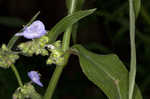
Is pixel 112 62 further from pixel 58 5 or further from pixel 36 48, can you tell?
pixel 58 5

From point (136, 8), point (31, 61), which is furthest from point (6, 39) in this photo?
point (136, 8)

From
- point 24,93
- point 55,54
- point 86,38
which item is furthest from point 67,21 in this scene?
point 86,38

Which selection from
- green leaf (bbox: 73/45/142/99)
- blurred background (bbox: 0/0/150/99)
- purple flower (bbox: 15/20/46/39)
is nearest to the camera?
purple flower (bbox: 15/20/46/39)

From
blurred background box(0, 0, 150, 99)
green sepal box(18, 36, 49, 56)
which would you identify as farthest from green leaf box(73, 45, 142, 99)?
blurred background box(0, 0, 150, 99)

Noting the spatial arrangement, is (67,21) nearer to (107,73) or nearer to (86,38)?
(107,73)

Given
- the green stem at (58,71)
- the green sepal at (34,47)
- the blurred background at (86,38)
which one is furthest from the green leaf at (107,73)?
the blurred background at (86,38)

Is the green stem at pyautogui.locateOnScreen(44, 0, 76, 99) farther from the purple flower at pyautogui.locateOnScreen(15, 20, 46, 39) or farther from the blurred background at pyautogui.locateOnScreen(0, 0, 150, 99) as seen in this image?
the blurred background at pyautogui.locateOnScreen(0, 0, 150, 99)
